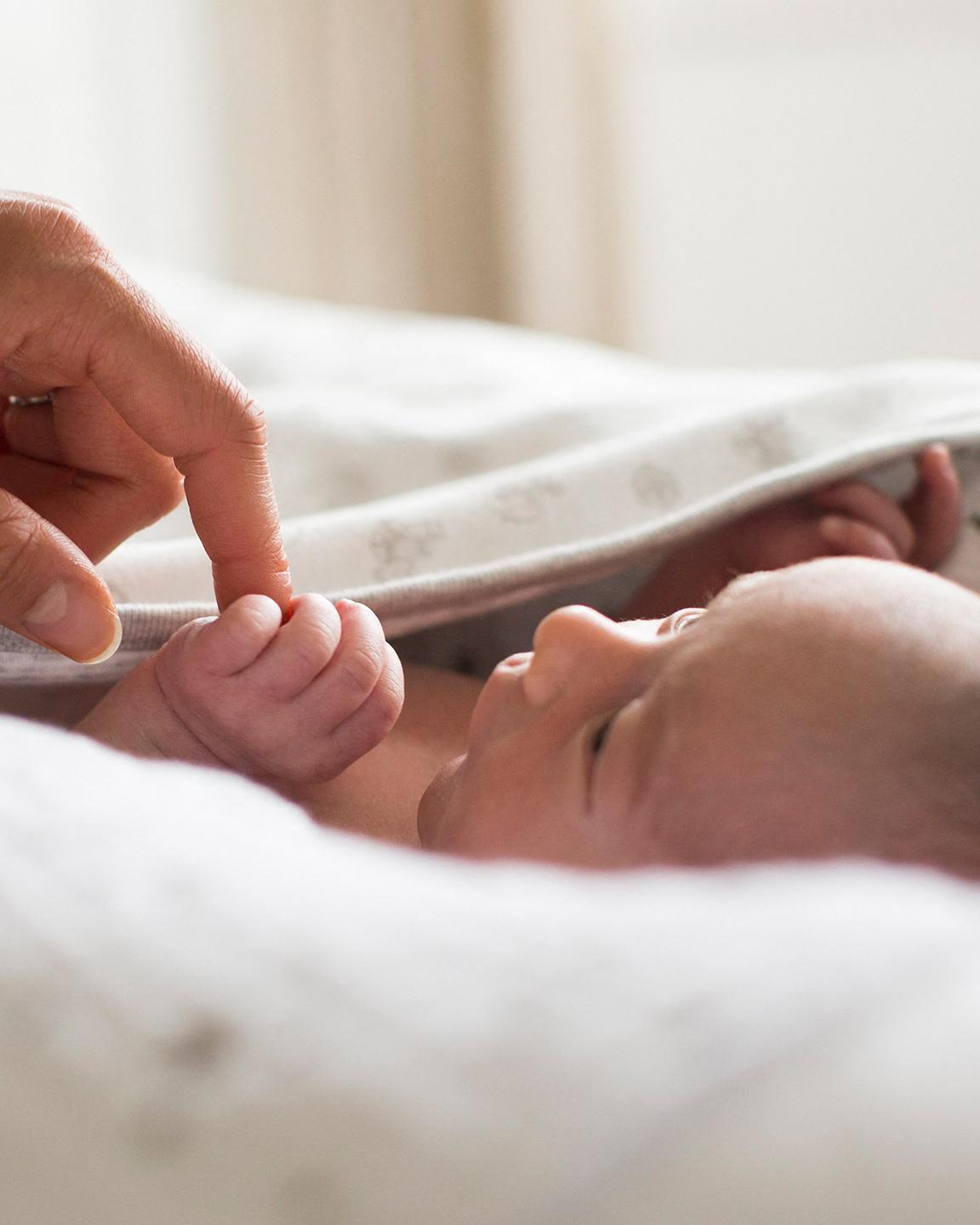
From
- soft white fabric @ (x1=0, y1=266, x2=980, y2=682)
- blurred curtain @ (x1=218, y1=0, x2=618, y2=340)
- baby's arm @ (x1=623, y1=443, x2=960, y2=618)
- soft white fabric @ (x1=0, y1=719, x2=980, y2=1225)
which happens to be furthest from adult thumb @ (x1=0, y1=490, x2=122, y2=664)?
blurred curtain @ (x1=218, y1=0, x2=618, y2=340)

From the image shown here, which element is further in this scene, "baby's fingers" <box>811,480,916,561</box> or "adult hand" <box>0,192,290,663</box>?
"baby's fingers" <box>811,480,916,561</box>

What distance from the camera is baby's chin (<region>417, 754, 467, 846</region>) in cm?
61

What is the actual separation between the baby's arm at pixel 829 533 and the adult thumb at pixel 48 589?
0.43 m

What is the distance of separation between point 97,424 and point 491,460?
400 mm

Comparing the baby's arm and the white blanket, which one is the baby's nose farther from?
the baby's arm

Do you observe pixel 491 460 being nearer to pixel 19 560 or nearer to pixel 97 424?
pixel 97 424

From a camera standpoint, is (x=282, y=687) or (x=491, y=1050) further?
(x=282, y=687)

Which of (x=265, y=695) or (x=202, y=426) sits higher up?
(x=202, y=426)

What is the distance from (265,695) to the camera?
0.65 metres

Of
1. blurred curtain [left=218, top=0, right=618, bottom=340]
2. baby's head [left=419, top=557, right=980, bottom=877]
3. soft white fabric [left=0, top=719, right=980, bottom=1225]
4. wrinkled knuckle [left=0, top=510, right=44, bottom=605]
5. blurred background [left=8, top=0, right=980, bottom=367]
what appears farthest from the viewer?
blurred curtain [left=218, top=0, right=618, bottom=340]

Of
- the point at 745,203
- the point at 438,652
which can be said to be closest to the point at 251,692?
the point at 438,652

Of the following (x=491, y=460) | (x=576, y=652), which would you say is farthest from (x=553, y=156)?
(x=576, y=652)

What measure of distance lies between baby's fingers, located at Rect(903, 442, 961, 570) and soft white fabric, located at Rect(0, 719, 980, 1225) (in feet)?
2.14

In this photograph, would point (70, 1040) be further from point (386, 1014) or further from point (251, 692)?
point (251, 692)
